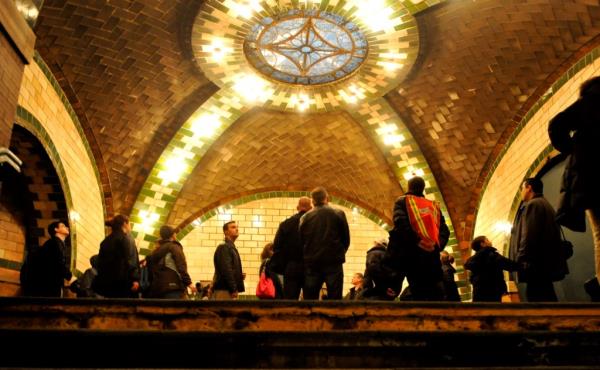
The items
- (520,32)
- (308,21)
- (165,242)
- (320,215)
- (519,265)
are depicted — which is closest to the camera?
(519,265)

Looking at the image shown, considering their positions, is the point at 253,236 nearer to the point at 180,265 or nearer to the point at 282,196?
the point at 282,196

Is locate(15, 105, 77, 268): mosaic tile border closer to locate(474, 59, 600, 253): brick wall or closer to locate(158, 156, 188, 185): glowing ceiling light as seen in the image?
locate(158, 156, 188, 185): glowing ceiling light

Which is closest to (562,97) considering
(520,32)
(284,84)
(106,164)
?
(520,32)

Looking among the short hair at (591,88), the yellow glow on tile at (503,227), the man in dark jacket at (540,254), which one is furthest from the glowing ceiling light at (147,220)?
the short hair at (591,88)

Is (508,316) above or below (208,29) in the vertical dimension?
below

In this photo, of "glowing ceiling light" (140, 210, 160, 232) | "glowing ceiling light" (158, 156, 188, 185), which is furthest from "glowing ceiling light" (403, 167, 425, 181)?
"glowing ceiling light" (140, 210, 160, 232)

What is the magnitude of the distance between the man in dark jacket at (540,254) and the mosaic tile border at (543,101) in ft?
13.1

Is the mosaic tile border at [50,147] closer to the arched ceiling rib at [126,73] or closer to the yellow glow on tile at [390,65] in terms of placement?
the arched ceiling rib at [126,73]

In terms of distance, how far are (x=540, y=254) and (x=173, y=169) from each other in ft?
26.6

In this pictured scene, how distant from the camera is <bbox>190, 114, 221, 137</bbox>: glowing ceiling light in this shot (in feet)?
35.4

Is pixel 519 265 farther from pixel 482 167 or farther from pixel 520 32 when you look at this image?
pixel 482 167

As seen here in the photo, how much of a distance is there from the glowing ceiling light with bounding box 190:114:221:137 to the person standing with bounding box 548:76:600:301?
316 inches

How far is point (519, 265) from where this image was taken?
14.5 ft

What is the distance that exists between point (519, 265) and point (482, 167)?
653cm
